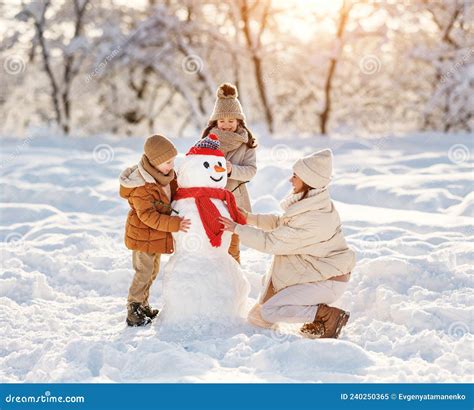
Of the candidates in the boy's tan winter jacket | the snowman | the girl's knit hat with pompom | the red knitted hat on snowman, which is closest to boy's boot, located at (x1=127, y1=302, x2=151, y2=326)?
the snowman

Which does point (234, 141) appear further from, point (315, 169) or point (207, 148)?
point (315, 169)

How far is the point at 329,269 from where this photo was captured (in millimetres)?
4492

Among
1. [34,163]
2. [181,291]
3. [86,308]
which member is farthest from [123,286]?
[34,163]

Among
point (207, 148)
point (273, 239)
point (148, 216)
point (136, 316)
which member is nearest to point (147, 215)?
point (148, 216)

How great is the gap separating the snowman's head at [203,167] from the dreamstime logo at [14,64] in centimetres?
1493

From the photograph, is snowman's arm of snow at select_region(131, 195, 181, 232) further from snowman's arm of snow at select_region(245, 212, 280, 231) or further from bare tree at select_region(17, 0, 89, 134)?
bare tree at select_region(17, 0, 89, 134)

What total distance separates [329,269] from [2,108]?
18.4 m

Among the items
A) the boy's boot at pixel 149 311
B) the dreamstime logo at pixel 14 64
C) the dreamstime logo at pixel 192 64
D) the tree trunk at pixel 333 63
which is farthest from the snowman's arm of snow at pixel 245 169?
the dreamstime logo at pixel 14 64

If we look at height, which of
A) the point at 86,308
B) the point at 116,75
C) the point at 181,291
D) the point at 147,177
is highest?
the point at 116,75

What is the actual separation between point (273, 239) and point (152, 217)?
791mm

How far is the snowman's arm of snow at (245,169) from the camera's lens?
498 centimetres

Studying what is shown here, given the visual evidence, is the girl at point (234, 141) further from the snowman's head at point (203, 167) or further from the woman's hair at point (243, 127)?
the snowman's head at point (203, 167)

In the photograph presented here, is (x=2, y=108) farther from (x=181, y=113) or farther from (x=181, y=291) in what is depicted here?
(x=181, y=291)

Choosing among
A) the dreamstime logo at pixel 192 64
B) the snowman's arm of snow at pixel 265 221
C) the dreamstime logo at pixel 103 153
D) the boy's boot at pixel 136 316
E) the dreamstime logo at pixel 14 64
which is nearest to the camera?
the boy's boot at pixel 136 316
